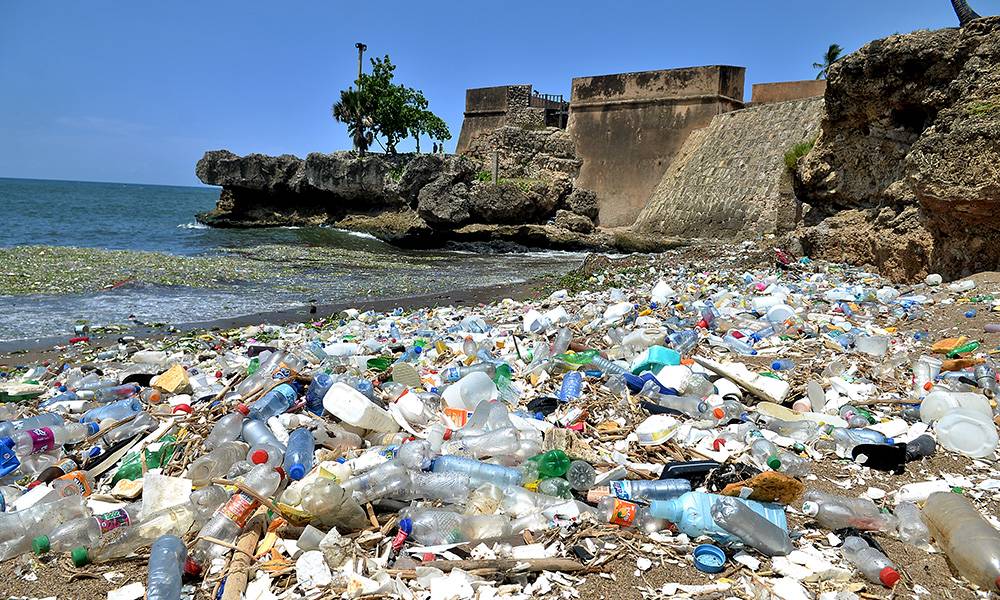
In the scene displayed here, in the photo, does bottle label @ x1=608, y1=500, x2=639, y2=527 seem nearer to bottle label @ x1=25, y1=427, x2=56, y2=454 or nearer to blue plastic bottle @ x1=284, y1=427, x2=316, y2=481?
blue plastic bottle @ x1=284, y1=427, x2=316, y2=481

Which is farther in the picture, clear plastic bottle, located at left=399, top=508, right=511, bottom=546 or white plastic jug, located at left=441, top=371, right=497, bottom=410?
white plastic jug, located at left=441, top=371, right=497, bottom=410

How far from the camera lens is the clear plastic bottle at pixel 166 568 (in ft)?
5.15

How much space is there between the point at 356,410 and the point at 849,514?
173cm

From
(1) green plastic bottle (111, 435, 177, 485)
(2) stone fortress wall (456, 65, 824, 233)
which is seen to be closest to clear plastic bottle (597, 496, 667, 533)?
(1) green plastic bottle (111, 435, 177, 485)

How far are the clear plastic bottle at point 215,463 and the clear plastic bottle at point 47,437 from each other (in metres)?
0.71

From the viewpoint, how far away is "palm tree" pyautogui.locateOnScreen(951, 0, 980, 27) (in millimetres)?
5811

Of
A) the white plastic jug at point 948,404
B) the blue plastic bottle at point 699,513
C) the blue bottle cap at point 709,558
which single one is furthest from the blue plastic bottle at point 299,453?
the white plastic jug at point 948,404

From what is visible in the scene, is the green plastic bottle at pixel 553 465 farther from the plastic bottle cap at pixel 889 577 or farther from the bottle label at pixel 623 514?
the plastic bottle cap at pixel 889 577

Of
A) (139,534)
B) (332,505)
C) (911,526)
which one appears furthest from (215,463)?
(911,526)

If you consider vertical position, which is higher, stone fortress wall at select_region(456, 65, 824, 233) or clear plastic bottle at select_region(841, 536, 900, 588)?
stone fortress wall at select_region(456, 65, 824, 233)

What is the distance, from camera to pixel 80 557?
172cm

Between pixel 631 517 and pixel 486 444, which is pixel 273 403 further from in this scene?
pixel 631 517

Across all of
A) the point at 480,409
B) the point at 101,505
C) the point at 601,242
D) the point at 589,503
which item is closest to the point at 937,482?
the point at 589,503

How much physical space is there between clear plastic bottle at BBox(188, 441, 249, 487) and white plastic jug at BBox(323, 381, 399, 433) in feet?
1.21
